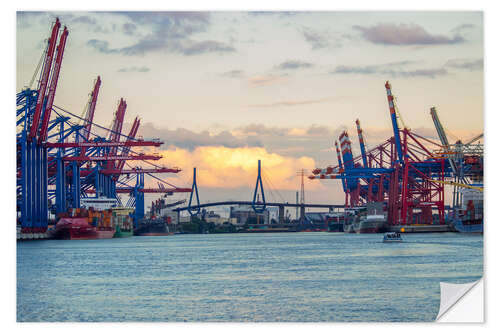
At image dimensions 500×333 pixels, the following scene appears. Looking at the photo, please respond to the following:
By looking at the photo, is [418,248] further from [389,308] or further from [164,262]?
[389,308]

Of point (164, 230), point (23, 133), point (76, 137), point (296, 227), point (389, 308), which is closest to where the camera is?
point (389, 308)

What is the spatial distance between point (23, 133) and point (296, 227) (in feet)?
206

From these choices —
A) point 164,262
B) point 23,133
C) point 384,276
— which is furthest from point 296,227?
point 384,276

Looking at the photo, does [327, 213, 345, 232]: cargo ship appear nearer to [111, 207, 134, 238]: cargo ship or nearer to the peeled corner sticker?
[111, 207, 134, 238]: cargo ship

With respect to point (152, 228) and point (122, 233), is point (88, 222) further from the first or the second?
point (152, 228)

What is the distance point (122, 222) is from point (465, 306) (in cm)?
6363

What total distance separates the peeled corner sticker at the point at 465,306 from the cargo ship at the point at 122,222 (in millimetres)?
58422

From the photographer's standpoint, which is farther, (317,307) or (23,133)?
(23,133)

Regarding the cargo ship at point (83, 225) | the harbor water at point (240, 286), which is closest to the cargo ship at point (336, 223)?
the cargo ship at point (83, 225)

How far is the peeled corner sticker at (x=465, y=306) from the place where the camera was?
1609 cm

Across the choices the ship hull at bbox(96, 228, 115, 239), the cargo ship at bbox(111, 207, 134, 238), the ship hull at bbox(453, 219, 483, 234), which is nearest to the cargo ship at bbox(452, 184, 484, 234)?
the ship hull at bbox(453, 219, 483, 234)

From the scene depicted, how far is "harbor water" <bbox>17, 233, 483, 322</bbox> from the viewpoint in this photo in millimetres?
19297
